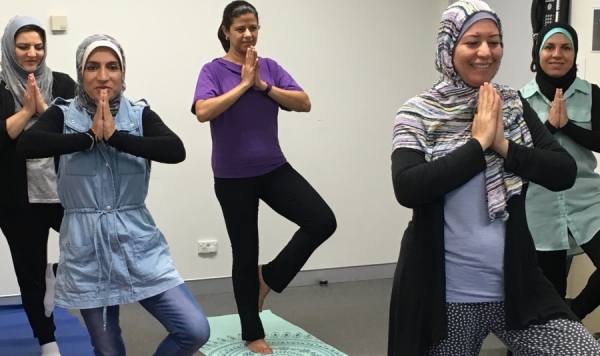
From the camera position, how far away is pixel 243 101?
331 centimetres

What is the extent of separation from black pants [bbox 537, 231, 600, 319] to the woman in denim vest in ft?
5.02

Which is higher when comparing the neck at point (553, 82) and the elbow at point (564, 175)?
the neck at point (553, 82)

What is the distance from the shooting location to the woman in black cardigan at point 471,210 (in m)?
1.87

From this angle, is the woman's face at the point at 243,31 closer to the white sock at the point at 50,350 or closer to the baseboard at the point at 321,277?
the white sock at the point at 50,350

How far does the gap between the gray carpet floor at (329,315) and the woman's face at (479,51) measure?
1.90 metres

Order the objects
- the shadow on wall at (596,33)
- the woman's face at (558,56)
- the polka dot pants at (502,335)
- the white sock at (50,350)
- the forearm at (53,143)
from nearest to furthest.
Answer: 1. the polka dot pants at (502,335)
2. the forearm at (53,143)
3. the woman's face at (558,56)
4. the white sock at (50,350)
5. the shadow on wall at (596,33)

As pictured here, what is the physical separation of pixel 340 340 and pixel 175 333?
1.47m

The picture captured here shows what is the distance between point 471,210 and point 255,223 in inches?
65.4

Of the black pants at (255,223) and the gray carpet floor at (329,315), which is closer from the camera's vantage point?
the black pants at (255,223)

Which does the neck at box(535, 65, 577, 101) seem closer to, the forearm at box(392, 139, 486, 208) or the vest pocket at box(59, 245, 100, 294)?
the forearm at box(392, 139, 486, 208)

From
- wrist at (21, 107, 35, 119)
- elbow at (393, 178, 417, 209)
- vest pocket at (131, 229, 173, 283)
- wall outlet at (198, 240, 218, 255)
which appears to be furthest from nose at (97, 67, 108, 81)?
wall outlet at (198, 240, 218, 255)

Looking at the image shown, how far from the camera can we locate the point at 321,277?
4977 mm

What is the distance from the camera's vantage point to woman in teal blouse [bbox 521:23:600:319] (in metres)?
3.00

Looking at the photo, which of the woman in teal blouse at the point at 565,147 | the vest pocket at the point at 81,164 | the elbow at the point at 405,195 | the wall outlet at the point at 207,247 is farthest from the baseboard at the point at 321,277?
the elbow at the point at 405,195
